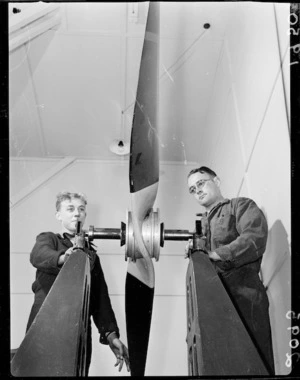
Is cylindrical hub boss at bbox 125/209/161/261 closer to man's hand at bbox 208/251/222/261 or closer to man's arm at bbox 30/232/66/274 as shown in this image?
man's hand at bbox 208/251/222/261

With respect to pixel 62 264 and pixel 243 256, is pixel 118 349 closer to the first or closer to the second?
pixel 62 264

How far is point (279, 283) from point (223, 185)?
28.1 inches

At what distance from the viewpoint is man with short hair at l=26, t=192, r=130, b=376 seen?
1.37 m

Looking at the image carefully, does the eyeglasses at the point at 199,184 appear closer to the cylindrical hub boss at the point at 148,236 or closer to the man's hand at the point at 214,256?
the man's hand at the point at 214,256

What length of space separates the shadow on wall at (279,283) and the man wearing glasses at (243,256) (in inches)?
4.2

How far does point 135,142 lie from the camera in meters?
1.03

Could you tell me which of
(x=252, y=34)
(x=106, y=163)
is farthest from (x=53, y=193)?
(x=252, y=34)

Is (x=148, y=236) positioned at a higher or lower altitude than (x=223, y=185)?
lower

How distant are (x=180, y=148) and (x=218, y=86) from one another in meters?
0.36

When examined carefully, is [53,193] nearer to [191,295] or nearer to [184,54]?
[184,54]

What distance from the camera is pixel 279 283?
4.98 ft

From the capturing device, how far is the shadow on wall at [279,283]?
1.40 metres

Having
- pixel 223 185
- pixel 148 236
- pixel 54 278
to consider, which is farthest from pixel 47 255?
pixel 223 185

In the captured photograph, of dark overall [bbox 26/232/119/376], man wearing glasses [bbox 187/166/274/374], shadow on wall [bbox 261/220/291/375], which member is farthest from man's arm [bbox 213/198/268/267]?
dark overall [bbox 26/232/119/376]
